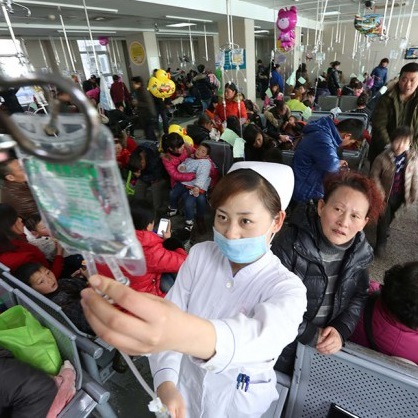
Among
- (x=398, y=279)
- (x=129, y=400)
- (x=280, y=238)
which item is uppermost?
(x=280, y=238)

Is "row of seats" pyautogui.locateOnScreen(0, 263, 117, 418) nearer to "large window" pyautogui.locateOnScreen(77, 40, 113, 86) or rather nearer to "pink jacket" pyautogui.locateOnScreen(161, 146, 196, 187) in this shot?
"pink jacket" pyautogui.locateOnScreen(161, 146, 196, 187)

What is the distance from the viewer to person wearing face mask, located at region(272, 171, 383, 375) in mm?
1235

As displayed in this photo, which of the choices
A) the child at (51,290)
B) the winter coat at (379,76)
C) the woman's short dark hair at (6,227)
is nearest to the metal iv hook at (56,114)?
the child at (51,290)

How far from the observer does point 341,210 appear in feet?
4.12

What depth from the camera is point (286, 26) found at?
5.77 m

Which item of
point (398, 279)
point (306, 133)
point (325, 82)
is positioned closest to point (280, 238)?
point (398, 279)

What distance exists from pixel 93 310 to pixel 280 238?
40.0 inches

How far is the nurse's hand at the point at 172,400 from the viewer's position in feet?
2.53

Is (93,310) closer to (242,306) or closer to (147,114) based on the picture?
(242,306)

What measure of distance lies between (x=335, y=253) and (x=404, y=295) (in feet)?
0.94

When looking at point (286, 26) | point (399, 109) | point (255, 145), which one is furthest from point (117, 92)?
point (399, 109)

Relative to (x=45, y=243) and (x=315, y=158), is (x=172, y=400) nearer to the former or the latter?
(x=45, y=243)

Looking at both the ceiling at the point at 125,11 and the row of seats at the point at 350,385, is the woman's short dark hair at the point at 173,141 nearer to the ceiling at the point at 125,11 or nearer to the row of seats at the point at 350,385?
the ceiling at the point at 125,11

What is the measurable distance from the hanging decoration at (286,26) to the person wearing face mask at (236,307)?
5.91 m
